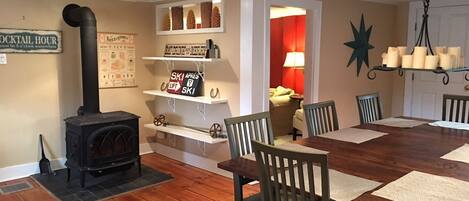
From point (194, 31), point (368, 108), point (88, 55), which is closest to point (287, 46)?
point (194, 31)

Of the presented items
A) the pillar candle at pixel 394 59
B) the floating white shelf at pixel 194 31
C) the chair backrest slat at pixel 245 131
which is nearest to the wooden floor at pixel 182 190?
the chair backrest slat at pixel 245 131

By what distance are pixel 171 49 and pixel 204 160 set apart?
1357 mm

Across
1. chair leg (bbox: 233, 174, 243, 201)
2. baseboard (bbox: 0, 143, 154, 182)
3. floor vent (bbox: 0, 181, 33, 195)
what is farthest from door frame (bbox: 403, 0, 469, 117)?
floor vent (bbox: 0, 181, 33, 195)

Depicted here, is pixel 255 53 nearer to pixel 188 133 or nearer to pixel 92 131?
pixel 188 133

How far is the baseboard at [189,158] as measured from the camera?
4.14 m

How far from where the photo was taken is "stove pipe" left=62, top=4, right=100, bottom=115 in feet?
12.6

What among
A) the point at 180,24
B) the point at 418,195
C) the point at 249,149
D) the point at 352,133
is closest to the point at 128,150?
the point at 180,24

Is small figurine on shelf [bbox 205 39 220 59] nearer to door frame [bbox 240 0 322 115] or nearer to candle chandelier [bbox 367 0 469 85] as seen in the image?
door frame [bbox 240 0 322 115]

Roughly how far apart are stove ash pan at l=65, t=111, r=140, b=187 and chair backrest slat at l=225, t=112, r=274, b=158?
1784 millimetres

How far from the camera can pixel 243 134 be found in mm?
2402

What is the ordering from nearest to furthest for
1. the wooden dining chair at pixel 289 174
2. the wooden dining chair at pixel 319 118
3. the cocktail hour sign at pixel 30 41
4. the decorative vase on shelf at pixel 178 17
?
1. the wooden dining chair at pixel 289 174
2. the wooden dining chair at pixel 319 118
3. the cocktail hour sign at pixel 30 41
4. the decorative vase on shelf at pixel 178 17

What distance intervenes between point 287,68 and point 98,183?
417 centimetres

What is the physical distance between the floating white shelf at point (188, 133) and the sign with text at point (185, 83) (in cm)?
43

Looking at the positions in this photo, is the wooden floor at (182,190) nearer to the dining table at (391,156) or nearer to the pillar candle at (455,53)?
the dining table at (391,156)
